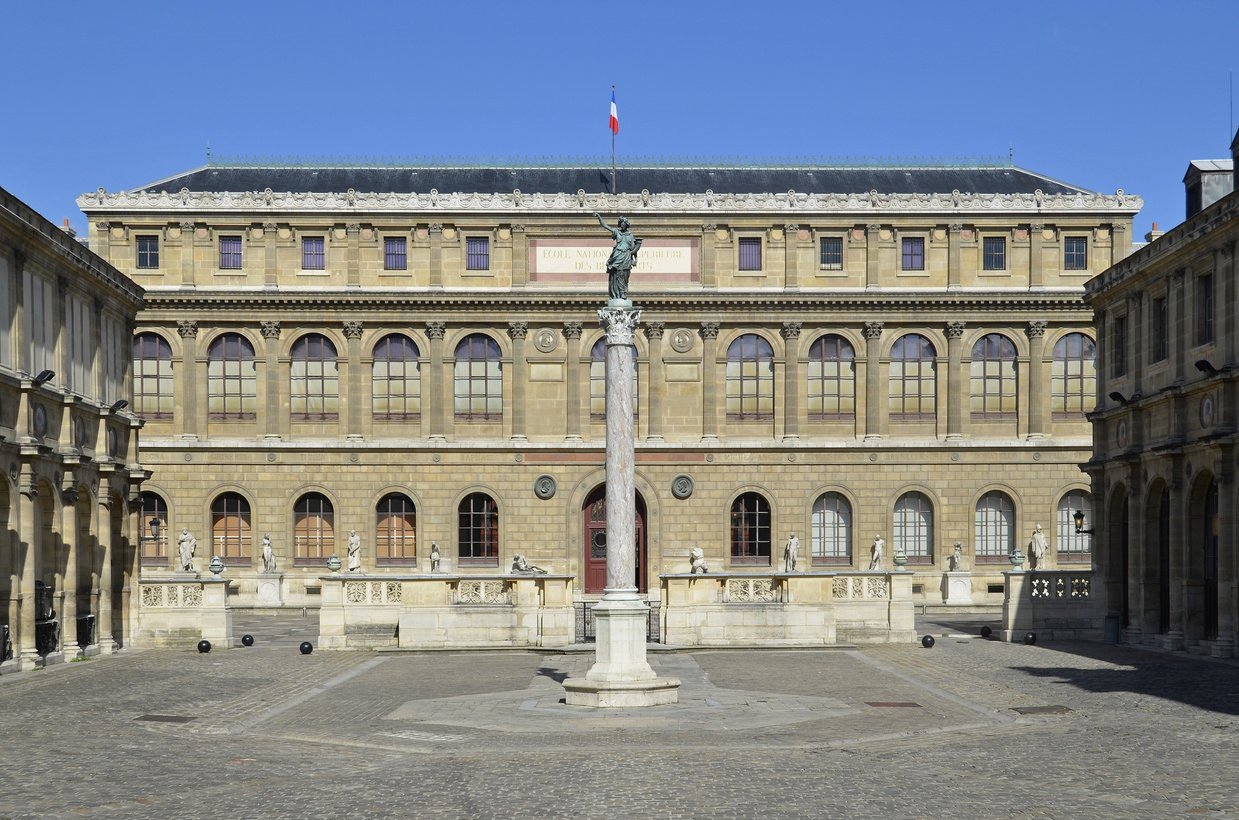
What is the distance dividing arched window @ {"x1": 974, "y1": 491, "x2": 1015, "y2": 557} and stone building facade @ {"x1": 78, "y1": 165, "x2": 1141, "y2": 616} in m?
0.09

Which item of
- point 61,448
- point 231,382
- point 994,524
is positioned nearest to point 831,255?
point 994,524

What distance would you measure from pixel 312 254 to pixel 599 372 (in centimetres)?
1309

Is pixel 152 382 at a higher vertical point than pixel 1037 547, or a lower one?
higher

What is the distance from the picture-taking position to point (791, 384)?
65.2 meters

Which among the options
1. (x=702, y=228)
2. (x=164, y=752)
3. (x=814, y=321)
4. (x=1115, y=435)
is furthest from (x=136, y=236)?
(x=164, y=752)

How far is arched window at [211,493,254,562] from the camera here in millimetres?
64250

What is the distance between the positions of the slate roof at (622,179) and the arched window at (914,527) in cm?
1395

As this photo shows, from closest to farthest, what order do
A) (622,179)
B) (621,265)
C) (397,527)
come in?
(621,265) → (397,527) → (622,179)

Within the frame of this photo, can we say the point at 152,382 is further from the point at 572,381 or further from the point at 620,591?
the point at 620,591

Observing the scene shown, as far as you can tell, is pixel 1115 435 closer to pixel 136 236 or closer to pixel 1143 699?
pixel 1143 699

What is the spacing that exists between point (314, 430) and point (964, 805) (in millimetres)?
50953

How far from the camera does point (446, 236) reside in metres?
65.3

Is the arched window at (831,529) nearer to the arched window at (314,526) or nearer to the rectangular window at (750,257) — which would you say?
the rectangular window at (750,257)

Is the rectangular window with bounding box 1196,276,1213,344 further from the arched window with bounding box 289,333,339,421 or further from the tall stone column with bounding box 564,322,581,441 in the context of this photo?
the arched window with bounding box 289,333,339,421
